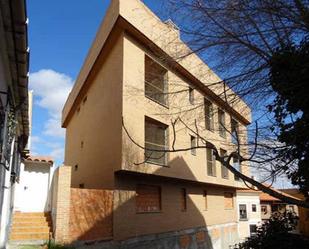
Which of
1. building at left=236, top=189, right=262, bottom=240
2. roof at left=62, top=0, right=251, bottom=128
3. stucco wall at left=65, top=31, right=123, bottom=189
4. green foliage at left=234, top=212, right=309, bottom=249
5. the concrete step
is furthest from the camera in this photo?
building at left=236, top=189, right=262, bottom=240

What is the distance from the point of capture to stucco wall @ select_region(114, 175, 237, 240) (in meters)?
13.2

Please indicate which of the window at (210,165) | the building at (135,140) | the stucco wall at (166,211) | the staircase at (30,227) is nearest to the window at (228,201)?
the stucco wall at (166,211)

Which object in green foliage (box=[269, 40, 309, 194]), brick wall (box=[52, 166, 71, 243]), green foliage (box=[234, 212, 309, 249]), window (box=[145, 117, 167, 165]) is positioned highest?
window (box=[145, 117, 167, 165])

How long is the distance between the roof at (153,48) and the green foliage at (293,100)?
0.69m

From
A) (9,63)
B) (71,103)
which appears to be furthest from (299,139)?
(71,103)

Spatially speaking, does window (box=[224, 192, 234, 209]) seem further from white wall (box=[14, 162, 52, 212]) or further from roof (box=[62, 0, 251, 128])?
white wall (box=[14, 162, 52, 212])

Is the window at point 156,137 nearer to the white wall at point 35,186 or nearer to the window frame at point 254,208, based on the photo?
the white wall at point 35,186

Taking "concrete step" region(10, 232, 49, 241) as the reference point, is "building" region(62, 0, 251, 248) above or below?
above

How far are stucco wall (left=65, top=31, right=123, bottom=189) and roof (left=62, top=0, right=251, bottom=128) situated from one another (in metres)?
0.56

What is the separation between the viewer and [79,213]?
38.7ft

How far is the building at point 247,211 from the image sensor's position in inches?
1095

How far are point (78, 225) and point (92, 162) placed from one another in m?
4.93

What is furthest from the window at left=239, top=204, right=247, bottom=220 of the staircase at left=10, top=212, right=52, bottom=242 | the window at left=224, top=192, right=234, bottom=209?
the staircase at left=10, top=212, right=52, bottom=242

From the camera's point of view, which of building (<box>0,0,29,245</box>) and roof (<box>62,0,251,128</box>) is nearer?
building (<box>0,0,29,245</box>)
